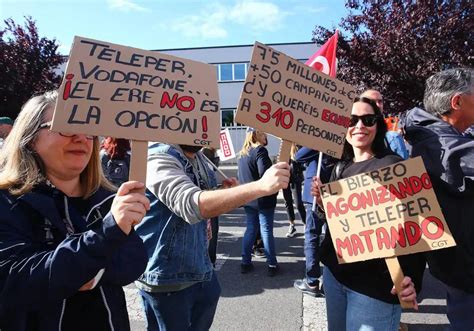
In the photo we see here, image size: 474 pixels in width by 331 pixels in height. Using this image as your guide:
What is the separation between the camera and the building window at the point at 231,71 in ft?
80.7

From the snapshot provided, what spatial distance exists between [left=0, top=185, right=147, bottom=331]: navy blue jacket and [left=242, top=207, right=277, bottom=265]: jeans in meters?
3.35

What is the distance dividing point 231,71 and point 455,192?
23711mm

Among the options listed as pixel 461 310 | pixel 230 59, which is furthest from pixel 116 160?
pixel 230 59

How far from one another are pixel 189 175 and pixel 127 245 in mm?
557

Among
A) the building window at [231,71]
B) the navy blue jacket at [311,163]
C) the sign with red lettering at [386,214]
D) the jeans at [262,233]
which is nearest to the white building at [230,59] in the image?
the building window at [231,71]

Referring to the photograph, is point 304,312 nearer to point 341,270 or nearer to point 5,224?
point 341,270

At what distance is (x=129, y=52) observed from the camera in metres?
1.49

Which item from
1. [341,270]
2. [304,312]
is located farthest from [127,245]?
[304,312]

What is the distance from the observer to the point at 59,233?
1.31 metres

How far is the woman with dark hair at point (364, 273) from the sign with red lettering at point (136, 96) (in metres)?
0.84

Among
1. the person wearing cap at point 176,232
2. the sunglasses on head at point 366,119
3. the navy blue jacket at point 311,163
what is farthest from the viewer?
the navy blue jacket at point 311,163

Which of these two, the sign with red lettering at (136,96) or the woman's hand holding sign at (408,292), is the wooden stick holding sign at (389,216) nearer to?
the woman's hand holding sign at (408,292)

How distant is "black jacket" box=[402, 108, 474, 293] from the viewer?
1893mm

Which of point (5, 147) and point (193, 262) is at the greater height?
point (5, 147)
